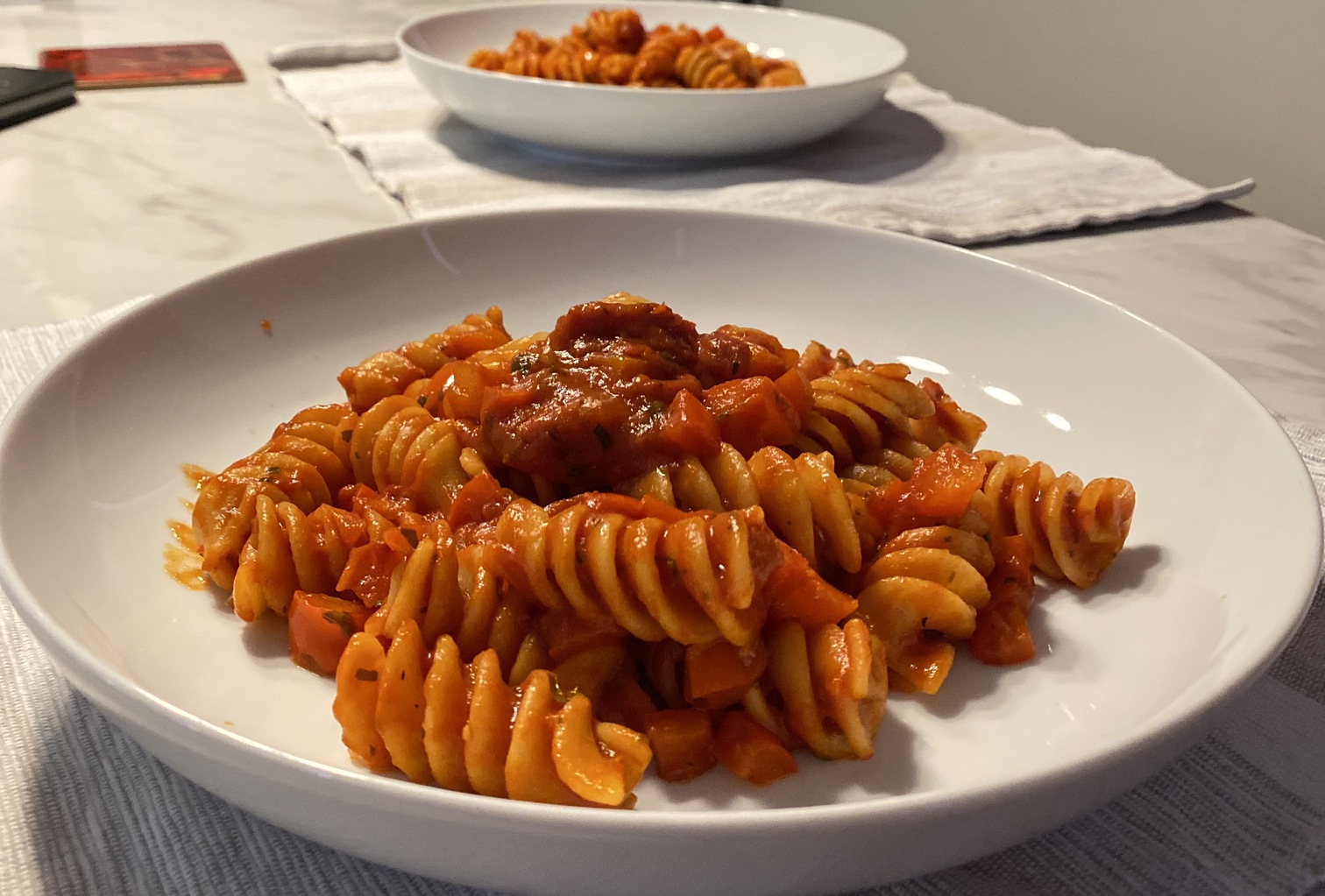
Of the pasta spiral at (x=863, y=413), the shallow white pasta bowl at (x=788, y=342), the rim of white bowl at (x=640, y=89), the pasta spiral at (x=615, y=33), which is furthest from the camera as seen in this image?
the pasta spiral at (x=615, y=33)

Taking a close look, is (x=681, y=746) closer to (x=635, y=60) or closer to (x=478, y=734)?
(x=478, y=734)

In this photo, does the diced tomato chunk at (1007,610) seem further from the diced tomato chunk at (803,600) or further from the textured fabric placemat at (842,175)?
the textured fabric placemat at (842,175)

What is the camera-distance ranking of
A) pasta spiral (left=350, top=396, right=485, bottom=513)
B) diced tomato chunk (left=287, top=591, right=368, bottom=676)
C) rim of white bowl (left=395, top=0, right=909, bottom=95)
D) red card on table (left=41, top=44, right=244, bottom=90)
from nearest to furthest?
diced tomato chunk (left=287, top=591, right=368, bottom=676) < pasta spiral (left=350, top=396, right=485, bottom=513) < rim of white bowl (left=395, top=0, right=909, bottom=95) < red card on table (left=41, top=44, right=244, bottom=90)

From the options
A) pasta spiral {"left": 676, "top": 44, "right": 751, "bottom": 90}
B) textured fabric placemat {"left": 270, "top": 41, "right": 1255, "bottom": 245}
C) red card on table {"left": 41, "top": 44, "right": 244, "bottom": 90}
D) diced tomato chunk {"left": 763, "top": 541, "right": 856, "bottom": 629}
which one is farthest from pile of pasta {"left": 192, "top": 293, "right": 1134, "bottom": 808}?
red card on table {"left": 41, "top": 44, "right": 244, "bottom": 90}

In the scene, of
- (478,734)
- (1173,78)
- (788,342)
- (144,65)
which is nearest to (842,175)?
(788,342)

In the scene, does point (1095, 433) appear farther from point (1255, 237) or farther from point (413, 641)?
point (1255, 237)

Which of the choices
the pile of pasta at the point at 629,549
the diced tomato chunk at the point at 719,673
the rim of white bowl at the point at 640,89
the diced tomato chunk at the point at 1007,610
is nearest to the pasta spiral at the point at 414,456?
the pile of pasta at the point at 629,549

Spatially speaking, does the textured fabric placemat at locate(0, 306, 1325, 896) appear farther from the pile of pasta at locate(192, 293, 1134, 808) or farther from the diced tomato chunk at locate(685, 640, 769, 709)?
the diced tomato chunk at locate(685, 640, 769, 709)
